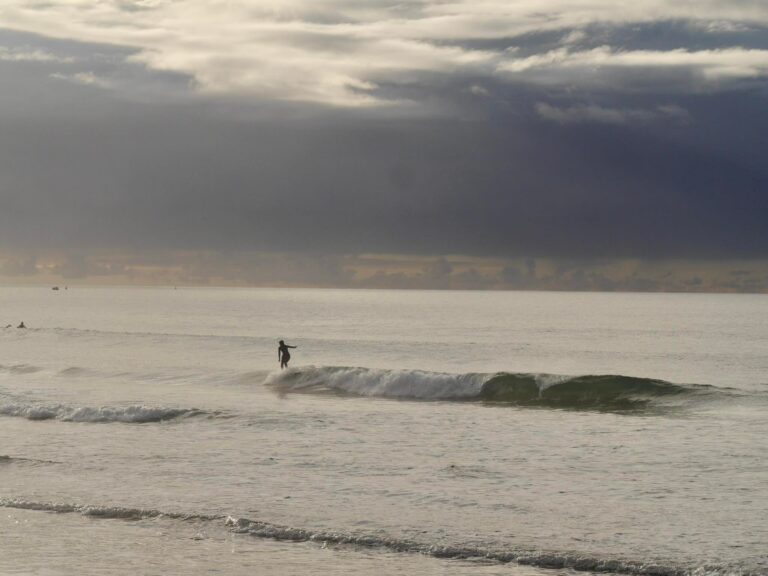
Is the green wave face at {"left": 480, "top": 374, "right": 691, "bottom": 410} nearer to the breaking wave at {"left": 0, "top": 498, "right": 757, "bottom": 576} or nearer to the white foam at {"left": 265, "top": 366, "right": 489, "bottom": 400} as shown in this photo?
the white foam at {"left": 265, "top": 366, "right": 489, "bottom": 400}

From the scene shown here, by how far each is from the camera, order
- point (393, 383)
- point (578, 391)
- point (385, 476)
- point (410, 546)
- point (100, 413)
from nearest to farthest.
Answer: point (410, 546) < point (385, 476) < point (100, 413) < point (578, 391) < point (393, 383)

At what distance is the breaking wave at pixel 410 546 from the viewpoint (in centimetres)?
1444

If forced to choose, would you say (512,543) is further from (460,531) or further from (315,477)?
(315,477)

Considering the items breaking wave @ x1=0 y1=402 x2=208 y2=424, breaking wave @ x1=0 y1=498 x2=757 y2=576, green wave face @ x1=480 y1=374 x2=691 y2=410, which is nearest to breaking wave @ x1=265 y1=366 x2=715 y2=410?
green wave face @ x1=480 y1=374 x2=691 y2=410

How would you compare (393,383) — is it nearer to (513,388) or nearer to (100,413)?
(513,388)

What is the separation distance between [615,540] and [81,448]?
15.9m

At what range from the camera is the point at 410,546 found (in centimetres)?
1570

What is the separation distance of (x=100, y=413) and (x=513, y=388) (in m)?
20.3

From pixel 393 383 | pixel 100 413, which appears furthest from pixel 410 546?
pixel 393 383

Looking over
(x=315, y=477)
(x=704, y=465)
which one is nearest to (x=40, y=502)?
(x=315, y=477)

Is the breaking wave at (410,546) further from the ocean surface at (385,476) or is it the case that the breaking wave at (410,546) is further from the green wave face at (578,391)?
the green wave face at (578,391)

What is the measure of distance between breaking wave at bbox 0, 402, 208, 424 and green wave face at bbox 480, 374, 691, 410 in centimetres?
1556

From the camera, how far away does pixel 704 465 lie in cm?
2291

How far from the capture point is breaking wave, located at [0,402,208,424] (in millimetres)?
32000
